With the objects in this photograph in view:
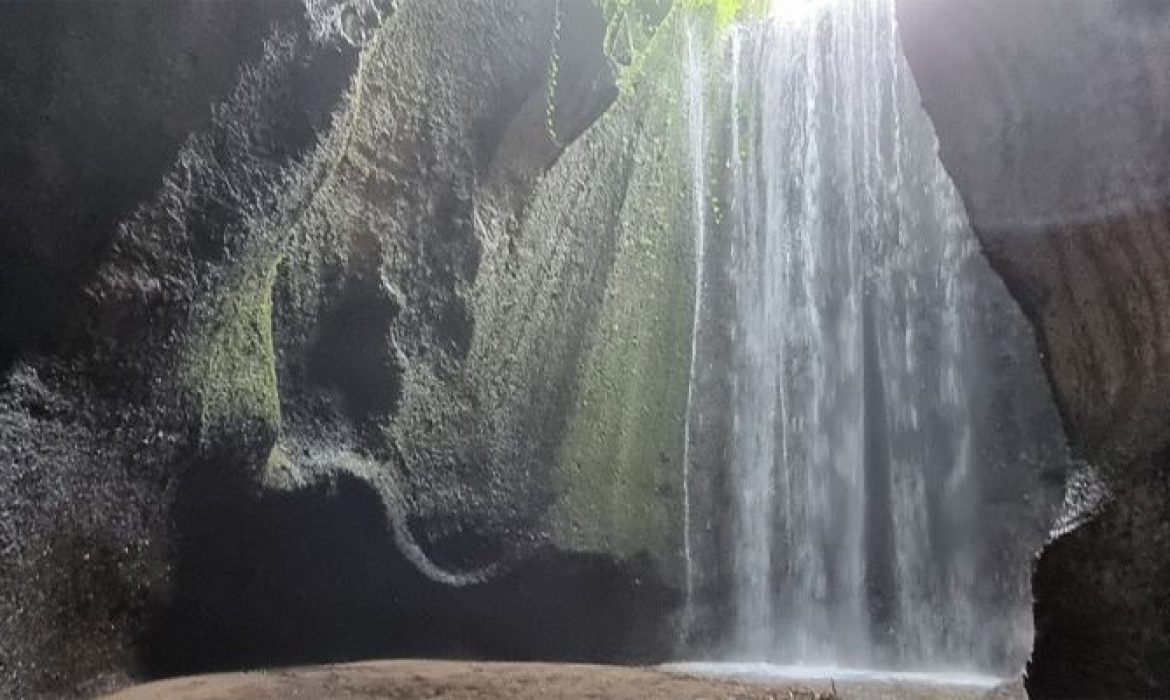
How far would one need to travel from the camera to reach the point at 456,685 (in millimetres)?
3352

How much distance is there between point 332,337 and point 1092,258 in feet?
12.5

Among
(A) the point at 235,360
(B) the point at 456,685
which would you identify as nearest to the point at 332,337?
(A) the point at 235,360

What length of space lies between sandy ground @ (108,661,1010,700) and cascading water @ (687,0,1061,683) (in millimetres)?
5041

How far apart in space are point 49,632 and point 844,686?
332 centimetres

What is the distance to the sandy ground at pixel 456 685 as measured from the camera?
318 centimetres

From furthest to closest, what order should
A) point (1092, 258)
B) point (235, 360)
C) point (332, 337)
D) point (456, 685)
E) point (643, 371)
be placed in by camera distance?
point (643, 371) → point (332, 337) → point (235, 360) → point (456, 685) → point (1092, 258)

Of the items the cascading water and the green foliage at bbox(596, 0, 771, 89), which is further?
the cascading water

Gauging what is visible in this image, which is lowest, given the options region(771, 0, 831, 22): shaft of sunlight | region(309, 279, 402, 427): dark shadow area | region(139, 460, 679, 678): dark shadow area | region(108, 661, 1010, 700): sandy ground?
region(108, 661, 1010, 700): sandy ground

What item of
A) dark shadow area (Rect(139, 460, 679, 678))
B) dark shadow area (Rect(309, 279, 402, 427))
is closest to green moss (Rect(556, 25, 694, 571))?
dark shadow area (Rect(139, 460, 679, 678))

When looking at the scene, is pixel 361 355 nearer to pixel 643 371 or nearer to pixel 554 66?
pixel 554 66

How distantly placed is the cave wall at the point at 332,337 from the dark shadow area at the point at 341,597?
0.02 m

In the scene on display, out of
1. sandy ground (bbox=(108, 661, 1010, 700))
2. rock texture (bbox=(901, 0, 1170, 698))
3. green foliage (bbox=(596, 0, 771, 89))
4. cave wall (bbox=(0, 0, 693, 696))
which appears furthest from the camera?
green foliage (bbox=(596, 0, 771, 89))

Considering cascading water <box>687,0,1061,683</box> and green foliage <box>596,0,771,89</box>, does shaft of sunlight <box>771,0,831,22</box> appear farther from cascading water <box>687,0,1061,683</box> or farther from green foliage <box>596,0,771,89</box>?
green foliage <box>596,0,771,89</box>

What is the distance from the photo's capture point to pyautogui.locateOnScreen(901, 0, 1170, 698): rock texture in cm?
232
